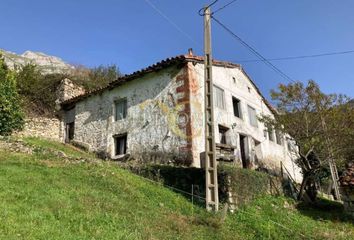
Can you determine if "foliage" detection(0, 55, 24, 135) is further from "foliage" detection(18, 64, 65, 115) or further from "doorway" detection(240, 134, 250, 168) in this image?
"doorway" detection(240, 134, 250, 168)

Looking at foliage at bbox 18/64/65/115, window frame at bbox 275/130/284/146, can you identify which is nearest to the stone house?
window frame at bbox 275/130/284/146

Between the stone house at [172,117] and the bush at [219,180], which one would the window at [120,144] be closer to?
the stone house at [172,117]

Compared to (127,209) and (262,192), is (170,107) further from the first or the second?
(127,209)

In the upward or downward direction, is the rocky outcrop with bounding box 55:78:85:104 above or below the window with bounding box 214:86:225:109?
above

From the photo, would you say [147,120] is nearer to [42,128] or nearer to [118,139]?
[118,139]

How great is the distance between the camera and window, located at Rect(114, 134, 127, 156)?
21.1 m

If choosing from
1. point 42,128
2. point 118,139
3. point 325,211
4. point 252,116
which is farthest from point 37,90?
point 325,211

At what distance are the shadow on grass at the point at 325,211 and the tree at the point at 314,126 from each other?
0.79 meters

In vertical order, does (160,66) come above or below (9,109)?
above

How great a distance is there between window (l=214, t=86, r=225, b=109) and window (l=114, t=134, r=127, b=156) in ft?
17.4

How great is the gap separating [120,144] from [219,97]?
19.8ft

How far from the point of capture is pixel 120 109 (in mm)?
21969

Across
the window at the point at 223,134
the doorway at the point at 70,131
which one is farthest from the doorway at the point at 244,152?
the doorway at the point at 70,131

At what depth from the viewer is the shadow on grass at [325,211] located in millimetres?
15531
